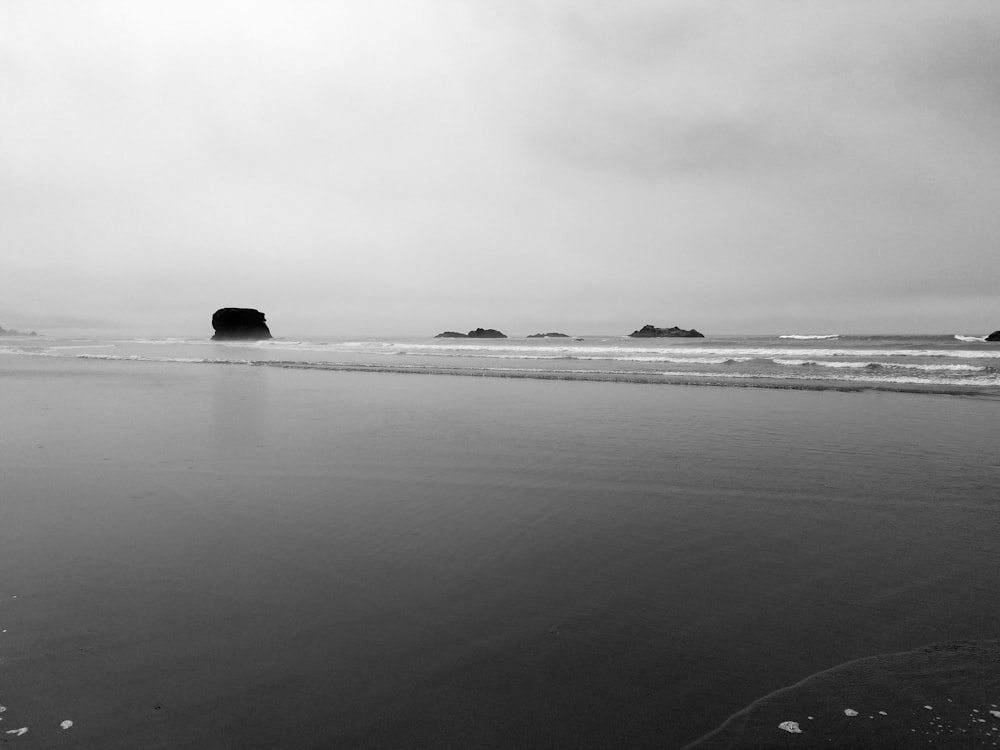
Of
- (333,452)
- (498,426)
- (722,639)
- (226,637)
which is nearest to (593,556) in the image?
(722,639)

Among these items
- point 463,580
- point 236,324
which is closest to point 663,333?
point 236,324

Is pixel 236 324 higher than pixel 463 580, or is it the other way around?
pixel 236 324

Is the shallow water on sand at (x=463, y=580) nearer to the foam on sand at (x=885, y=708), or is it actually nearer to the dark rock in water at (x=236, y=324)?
the foam on sand at (x=885, y=708)

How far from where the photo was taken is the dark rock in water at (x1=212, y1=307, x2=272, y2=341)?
101938 mm

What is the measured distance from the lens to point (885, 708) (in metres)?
2.43

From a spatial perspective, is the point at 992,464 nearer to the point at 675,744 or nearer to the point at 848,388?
the point at 675,744

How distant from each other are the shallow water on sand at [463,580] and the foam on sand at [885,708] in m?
0.11

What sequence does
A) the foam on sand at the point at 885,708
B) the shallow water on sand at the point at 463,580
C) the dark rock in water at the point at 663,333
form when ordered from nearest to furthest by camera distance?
the foam on sand at the point at 885,708 → the shallow water on sand at the point at 463,580 → the dark rock in water at the point at 663,333

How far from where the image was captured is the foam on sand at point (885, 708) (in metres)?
2.25

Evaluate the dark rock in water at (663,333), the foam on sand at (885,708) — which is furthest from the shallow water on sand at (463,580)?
the dark rock in water at (663,333)

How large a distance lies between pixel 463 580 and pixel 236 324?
369 ft

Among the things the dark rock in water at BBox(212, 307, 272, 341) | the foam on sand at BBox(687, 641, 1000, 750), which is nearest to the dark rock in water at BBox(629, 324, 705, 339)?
the dark rock in water at BBox(212, 307, 272, 341)

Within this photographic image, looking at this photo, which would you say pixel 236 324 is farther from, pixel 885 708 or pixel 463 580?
pixel 885 708

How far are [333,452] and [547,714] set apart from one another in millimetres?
5863
